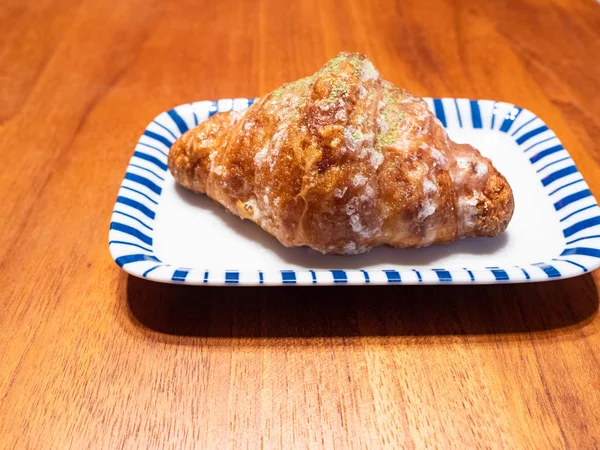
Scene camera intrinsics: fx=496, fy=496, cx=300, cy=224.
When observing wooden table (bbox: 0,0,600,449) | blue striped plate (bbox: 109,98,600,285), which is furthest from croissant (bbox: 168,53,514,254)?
wooden table (bbox: 0,0,600,449)

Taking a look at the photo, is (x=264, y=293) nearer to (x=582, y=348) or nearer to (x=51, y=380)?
(x=51, y=380)

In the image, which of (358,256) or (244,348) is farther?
(358,256)

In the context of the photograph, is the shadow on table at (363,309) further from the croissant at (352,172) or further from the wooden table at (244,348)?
the croissant at (352,172)

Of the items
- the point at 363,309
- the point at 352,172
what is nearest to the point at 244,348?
the point at 363,309

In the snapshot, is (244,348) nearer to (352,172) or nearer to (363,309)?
(363,309)

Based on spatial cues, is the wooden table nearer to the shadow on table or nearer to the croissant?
the shadow on table

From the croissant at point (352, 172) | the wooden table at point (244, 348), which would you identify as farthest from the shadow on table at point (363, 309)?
the croissant at point (352, 172)

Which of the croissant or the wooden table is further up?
the croissant
